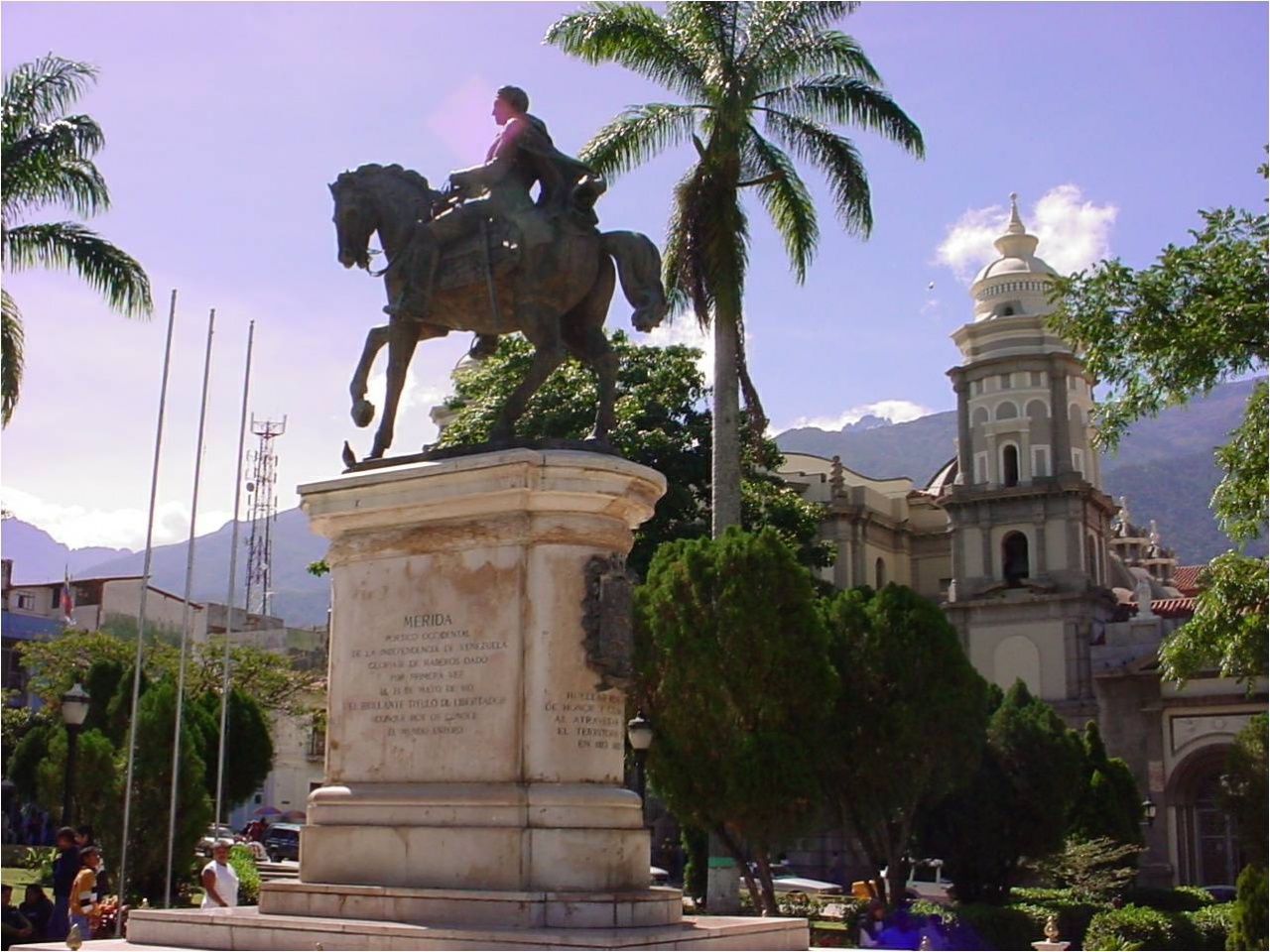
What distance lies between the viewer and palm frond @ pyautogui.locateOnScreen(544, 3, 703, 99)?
80.1 ft

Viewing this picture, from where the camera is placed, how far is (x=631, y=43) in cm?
2489

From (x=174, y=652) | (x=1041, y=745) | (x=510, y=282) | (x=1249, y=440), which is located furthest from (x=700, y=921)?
(x=174, y=652)

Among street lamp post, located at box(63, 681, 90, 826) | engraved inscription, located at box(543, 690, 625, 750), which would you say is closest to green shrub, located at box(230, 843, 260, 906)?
street lamp post, located at box(63, 681, 90, 826)

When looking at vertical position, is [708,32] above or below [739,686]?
above

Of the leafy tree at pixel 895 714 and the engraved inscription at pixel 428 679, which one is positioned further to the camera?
the leafy tree at pixel 895 714

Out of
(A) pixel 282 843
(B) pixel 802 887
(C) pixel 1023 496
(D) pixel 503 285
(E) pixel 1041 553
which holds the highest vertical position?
(C) pixel 1023 496

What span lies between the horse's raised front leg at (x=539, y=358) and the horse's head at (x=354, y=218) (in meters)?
1.49

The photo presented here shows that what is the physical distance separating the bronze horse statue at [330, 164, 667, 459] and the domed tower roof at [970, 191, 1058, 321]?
48361mm

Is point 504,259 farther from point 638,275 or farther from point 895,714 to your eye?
point 895,714

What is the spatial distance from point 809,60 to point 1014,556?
36207mm

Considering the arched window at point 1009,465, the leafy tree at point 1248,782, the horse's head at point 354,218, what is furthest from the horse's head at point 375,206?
the arched window at point 1009,465

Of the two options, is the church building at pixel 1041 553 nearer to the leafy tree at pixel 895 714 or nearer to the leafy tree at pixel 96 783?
the leafy tree at pixel 895 714

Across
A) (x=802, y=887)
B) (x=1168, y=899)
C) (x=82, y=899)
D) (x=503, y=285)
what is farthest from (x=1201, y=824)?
(x=503, y=285)

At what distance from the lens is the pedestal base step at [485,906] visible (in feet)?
29.8
